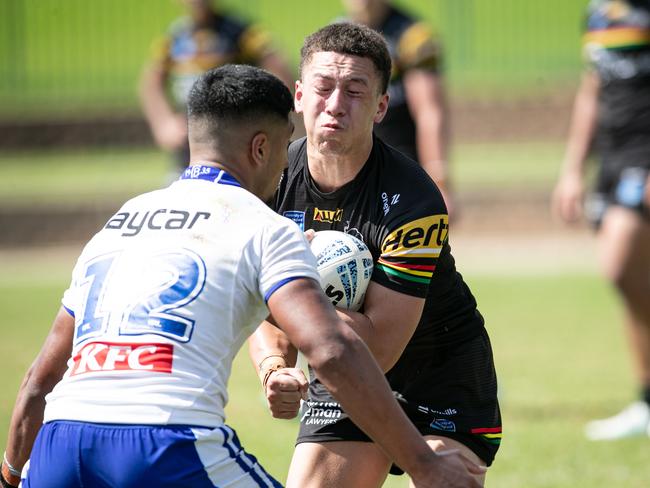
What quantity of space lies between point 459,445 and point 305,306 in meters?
1.47

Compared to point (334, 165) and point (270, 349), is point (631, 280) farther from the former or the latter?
point (270, 349)

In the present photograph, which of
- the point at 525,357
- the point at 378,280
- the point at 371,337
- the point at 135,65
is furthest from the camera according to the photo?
the point at 135,65

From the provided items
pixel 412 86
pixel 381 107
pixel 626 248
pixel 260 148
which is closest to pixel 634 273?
pixel 626 248

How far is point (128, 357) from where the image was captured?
3012mm

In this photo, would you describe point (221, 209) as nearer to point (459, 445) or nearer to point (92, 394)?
point (92, 394)

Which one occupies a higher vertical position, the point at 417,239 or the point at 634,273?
the point at 417,239

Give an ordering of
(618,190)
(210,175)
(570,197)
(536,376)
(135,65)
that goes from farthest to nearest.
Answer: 1. (135,65)
2. (536,376)
3. (570,197)
4. (618,190)
5. (210,175)

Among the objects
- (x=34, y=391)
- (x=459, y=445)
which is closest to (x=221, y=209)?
(x=34, y=391)

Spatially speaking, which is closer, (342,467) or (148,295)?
(148,295)

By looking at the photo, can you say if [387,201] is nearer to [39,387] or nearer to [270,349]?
[270,349]

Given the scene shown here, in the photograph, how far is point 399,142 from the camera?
7957 millimetres

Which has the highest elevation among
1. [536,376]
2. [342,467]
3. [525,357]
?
[342,467]

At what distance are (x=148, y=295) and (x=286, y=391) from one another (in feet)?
2.38

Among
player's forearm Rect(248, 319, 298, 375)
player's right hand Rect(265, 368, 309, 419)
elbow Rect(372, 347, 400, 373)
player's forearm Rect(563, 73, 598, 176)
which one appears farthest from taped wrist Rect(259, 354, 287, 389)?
player's forearm Rect(563, 73, 598, 176)
